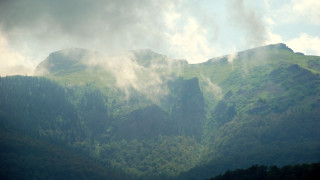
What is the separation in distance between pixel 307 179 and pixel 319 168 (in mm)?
8347

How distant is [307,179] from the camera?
632ft

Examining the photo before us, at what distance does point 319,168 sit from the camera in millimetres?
192750
